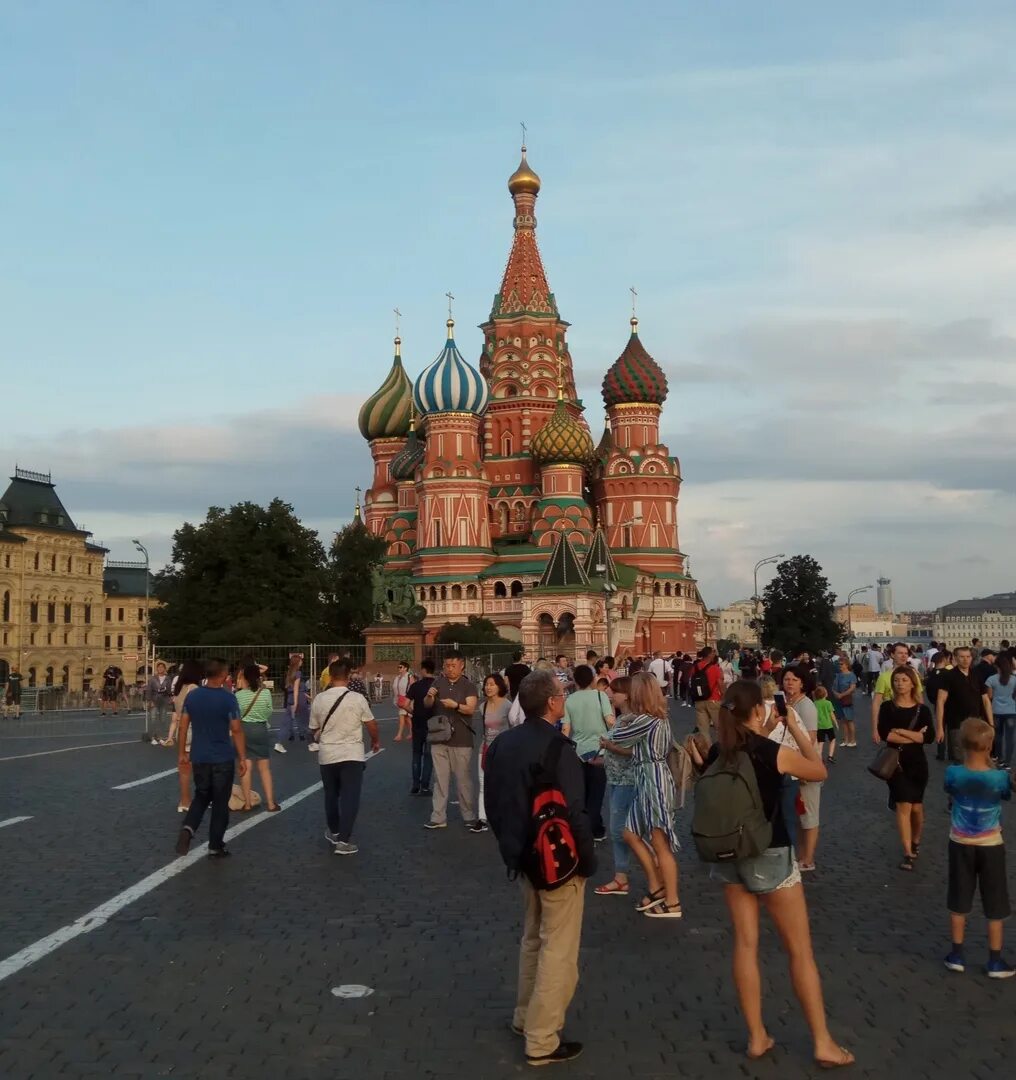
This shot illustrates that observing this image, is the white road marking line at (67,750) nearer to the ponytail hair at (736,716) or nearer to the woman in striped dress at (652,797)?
the woman in striped dress at (652,797)

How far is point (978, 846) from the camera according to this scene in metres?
7.03

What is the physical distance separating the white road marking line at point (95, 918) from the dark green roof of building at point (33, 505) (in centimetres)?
8072

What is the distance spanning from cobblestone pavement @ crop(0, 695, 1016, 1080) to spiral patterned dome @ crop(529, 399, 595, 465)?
212 ft

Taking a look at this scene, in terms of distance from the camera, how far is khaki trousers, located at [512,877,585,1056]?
5.57 m

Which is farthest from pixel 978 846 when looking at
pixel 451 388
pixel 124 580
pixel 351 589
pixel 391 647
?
pixel 124 580

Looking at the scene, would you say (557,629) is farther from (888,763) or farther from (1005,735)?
(888,763)

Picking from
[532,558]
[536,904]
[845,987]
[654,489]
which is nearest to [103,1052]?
[536,904]

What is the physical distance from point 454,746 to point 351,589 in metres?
54.5

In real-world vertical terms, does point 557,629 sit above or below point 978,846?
above

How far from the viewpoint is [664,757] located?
350 inches

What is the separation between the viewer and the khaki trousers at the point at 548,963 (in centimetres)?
557

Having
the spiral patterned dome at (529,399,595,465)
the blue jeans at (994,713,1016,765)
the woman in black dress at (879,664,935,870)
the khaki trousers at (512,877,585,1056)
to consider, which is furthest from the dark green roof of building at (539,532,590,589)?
the khaki trousers at (512,877,585,1056)

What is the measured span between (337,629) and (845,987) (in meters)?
59.7

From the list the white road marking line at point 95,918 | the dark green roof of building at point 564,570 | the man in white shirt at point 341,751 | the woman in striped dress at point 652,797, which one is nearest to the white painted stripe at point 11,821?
the white road marking line at point 95,918
